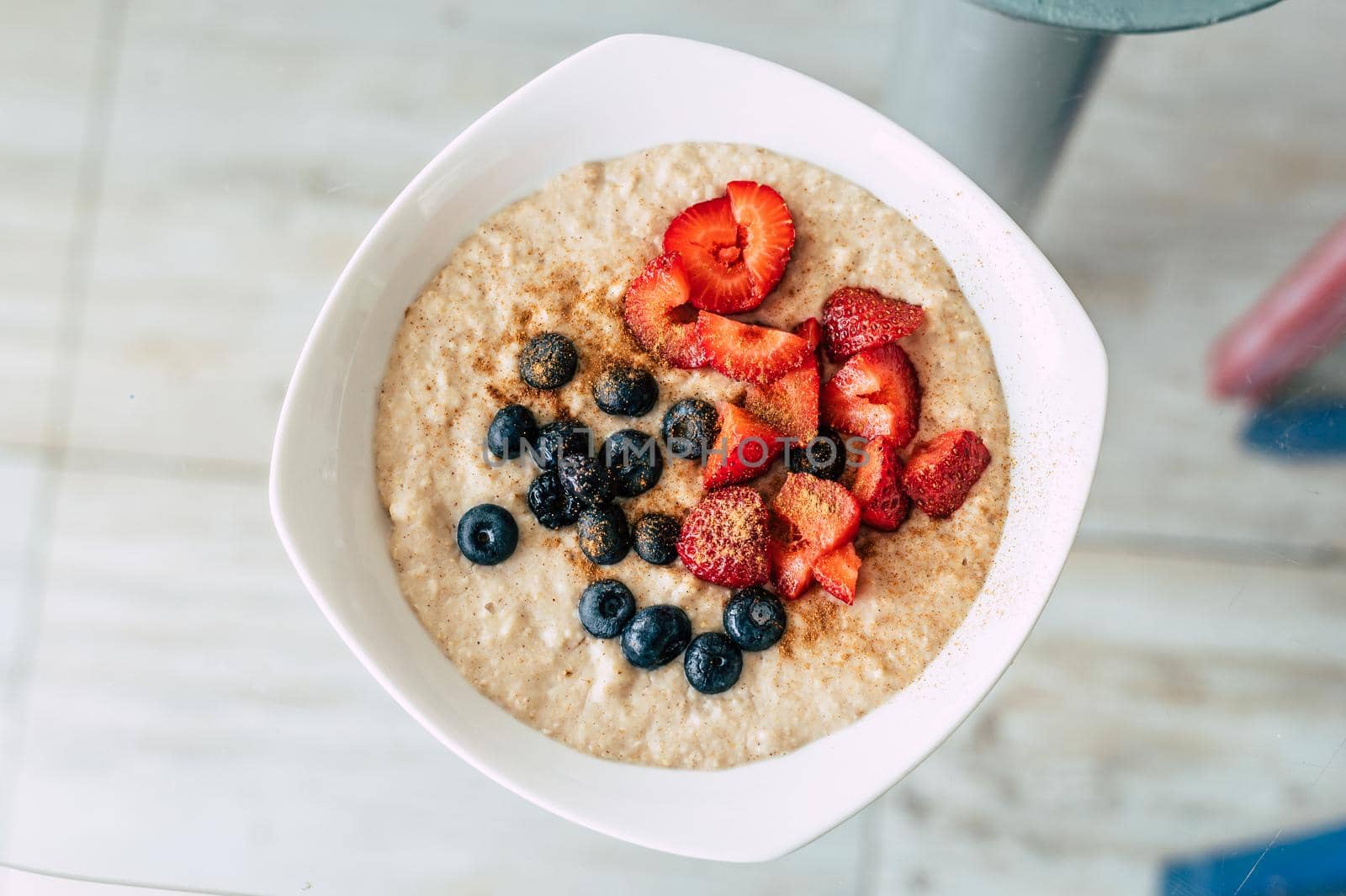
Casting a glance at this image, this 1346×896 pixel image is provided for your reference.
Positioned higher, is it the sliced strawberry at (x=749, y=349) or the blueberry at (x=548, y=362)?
the sliced strawberry at (x=749, y=349)

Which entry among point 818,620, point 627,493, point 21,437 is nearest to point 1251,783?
point 818,620

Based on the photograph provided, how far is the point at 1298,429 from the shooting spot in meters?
1.85

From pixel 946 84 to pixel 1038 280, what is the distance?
45 centimetres

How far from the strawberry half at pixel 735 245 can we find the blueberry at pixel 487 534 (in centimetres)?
43

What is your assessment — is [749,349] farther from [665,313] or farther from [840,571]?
[840,571]

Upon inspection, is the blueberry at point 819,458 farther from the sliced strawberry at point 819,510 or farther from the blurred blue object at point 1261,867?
the blurred blue object at point 1261,867

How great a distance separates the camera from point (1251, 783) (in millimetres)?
1832

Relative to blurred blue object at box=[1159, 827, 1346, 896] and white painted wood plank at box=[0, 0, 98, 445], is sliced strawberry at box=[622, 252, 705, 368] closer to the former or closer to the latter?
white painted wood plank at box=[0, 0, 98, 445]

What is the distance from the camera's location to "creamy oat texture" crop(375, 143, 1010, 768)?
4.82ft

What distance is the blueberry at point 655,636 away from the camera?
55.8 inches

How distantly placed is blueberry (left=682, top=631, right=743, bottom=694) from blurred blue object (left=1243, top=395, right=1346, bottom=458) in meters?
1.11

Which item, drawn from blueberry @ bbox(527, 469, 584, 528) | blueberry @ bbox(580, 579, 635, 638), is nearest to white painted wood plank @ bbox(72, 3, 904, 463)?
blueberry @ bbox(527, 469, 584, 528)

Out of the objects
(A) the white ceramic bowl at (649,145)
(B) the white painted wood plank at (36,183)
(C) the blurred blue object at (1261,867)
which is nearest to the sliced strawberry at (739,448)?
(A) the white ceramic bowl at (649,145)

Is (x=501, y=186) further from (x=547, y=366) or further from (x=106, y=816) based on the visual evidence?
(x=106, y=816)
